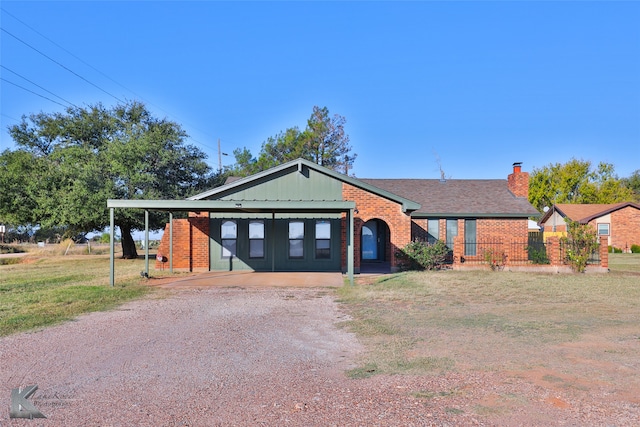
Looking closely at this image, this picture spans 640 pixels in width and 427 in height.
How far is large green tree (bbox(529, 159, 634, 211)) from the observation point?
4959 cm

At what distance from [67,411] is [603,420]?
4.92m

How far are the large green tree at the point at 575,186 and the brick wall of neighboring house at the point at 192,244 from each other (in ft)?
141

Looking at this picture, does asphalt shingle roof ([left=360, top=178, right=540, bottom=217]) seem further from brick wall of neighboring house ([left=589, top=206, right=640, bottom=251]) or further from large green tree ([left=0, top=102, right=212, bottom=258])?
brick wall of neighboring house ([left=589, top=206, right=640, bottom=251])

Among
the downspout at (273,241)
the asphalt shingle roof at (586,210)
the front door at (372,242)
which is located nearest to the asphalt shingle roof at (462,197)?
the front door at (372,242)

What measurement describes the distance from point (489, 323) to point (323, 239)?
10217mm

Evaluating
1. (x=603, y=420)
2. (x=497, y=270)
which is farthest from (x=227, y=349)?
(x=497, y=270)

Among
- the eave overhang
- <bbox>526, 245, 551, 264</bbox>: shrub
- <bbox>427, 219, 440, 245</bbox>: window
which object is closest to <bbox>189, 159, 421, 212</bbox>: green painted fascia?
the eave overhang

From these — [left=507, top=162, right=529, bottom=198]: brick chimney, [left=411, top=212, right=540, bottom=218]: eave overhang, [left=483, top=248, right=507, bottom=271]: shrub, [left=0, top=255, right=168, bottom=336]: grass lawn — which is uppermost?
[left=507, top=162, right=529, bottom=198]: brick chimney

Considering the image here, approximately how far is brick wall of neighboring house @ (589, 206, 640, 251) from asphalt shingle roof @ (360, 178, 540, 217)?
1792cm

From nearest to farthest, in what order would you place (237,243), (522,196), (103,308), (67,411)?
(67,411)
(103,308)
(237,243)
(522,196)

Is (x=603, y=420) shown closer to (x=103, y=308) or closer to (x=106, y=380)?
(x=106, y=380)

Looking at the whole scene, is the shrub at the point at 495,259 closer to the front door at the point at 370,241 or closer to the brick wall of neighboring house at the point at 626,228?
the front door at the point at 370,241

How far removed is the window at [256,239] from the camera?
59.6ft

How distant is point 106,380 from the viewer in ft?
17.7
